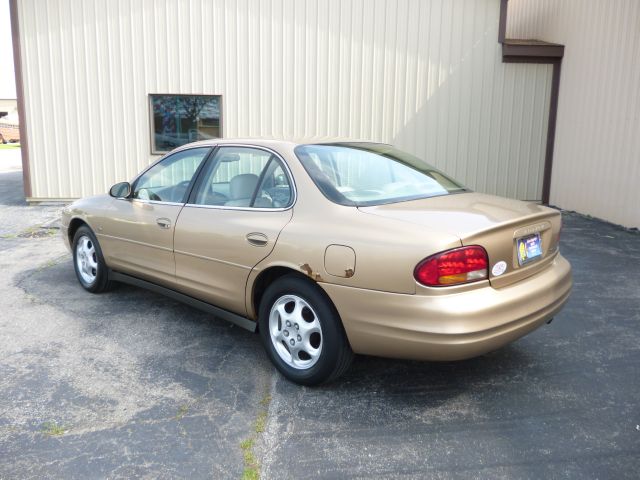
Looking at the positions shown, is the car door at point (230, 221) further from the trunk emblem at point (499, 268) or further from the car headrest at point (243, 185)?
the trunk emblem at point (499, 268)

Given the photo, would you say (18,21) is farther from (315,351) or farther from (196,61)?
(315,351)

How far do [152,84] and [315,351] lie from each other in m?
8.56

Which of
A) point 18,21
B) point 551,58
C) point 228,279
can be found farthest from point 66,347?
point 551,58

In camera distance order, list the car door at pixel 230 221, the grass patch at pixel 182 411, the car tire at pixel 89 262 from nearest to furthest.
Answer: the grass patch at pixel 182 411 → the car door at pixel 230 221 → the car tire at pixel 89 262

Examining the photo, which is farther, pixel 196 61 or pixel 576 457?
pixel 196 61

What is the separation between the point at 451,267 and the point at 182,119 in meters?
8.89

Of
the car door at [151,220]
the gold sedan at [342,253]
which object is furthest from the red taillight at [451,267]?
the car door at [151,220]

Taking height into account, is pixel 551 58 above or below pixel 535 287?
above

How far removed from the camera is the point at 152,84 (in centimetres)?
1059

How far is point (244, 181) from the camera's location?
3.96 metres

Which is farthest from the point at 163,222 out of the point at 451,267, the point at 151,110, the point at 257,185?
the point at 151,110

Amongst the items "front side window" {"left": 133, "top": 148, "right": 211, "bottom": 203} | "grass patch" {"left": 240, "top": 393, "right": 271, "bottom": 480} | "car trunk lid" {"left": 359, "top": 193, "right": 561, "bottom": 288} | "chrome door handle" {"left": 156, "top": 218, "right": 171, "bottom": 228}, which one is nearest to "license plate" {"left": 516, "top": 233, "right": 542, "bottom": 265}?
"car trunk lid" {"left": 359, "top": 193, "right": 561, "bottom": 288}

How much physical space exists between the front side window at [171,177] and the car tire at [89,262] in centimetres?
82

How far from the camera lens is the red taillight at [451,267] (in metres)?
2.90
